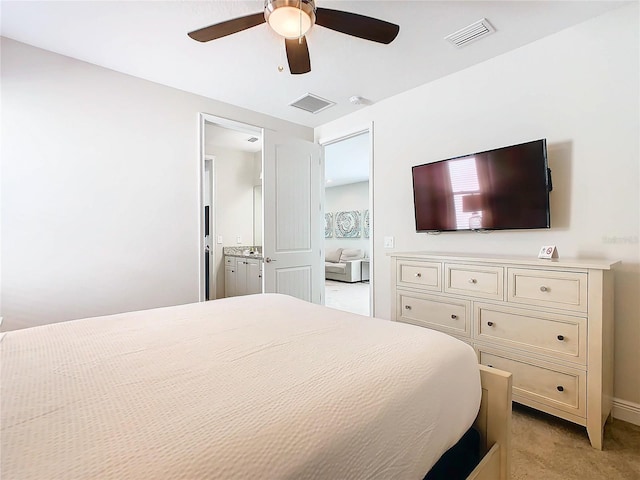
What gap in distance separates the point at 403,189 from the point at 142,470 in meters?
3.03

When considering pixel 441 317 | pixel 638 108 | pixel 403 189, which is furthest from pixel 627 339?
pixel 403 189

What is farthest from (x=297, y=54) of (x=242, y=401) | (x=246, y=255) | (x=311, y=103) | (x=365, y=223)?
(x=365, y=223)

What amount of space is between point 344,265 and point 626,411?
5740mm

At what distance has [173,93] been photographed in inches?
118

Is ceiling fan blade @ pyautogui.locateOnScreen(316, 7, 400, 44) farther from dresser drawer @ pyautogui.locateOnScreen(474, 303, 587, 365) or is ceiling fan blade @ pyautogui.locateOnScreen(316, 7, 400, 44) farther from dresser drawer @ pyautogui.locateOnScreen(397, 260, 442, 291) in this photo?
dresser drawer @ pyautogui.locateOnScreen(474, 303, 587, 365)

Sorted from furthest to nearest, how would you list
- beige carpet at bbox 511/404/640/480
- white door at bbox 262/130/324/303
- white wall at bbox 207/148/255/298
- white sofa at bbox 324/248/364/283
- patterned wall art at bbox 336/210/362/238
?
1. patterned wall art at bbox 336/210/362/238
2. white sofa at bbox 324/248/364/283
3. white wall at bbox 207/148/255/298
4. white door at bbox 262/130/324/303
5. beige carpet at bbox 511/404/640/480

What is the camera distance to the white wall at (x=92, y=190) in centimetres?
227

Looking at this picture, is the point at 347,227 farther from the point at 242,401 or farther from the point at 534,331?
the point at 242,401

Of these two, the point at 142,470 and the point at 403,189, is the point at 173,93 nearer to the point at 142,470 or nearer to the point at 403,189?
the point at 403,189

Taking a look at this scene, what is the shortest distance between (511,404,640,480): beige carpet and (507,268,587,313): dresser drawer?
750 millimetres

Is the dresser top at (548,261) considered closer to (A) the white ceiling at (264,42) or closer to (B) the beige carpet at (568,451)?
(B) the beige carpet at (568,451)

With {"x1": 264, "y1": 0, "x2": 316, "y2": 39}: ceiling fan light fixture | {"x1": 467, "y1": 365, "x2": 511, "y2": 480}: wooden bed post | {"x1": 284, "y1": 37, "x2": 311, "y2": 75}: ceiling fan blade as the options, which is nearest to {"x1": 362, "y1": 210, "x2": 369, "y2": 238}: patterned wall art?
{"x1": 284, "y1": 37, "x2": 311, "y2": 75}: ceiling fan blade

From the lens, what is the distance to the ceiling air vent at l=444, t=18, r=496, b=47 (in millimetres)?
2119

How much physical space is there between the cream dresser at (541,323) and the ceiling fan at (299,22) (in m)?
1.56
